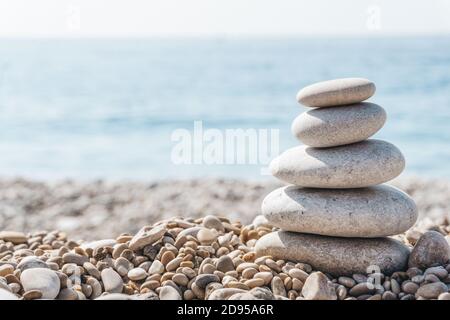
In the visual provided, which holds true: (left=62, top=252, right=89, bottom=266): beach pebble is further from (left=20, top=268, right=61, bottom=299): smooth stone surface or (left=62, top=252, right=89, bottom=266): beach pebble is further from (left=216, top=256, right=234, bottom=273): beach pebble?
(left=216, top=256, right=234, bottom=273): beach pebble

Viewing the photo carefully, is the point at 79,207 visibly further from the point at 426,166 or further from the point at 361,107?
the point at 426,166

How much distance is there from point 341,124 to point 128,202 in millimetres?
6586

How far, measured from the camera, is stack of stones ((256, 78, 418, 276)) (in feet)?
11.6

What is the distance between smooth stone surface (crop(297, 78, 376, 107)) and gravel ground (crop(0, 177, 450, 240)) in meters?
4.81

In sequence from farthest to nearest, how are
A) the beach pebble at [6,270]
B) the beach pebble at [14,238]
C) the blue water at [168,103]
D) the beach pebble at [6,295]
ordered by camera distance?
the blue water at [168,103] → the beach pebble at [14,238] → the beach pebble at [6,270] → the beach pebble at [6,295]

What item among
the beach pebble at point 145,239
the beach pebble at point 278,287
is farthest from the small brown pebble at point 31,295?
the beach pebble at point 278,287

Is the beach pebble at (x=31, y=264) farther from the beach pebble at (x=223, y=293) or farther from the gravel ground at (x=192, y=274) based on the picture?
the beach pebble at (x=223, y=293)

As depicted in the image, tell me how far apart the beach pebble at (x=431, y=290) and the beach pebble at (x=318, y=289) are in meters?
0.44

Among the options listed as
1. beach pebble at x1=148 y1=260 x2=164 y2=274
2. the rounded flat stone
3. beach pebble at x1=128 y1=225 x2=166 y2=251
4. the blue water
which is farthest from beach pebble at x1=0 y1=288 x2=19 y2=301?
the blue water

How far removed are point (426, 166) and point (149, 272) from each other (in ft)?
34.4

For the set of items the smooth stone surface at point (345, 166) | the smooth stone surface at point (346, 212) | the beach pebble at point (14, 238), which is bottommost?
the beach pebble at point (14, 238)

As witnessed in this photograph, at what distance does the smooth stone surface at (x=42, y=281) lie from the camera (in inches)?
121

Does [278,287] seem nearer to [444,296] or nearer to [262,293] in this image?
[262,293]

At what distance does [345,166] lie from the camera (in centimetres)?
354
